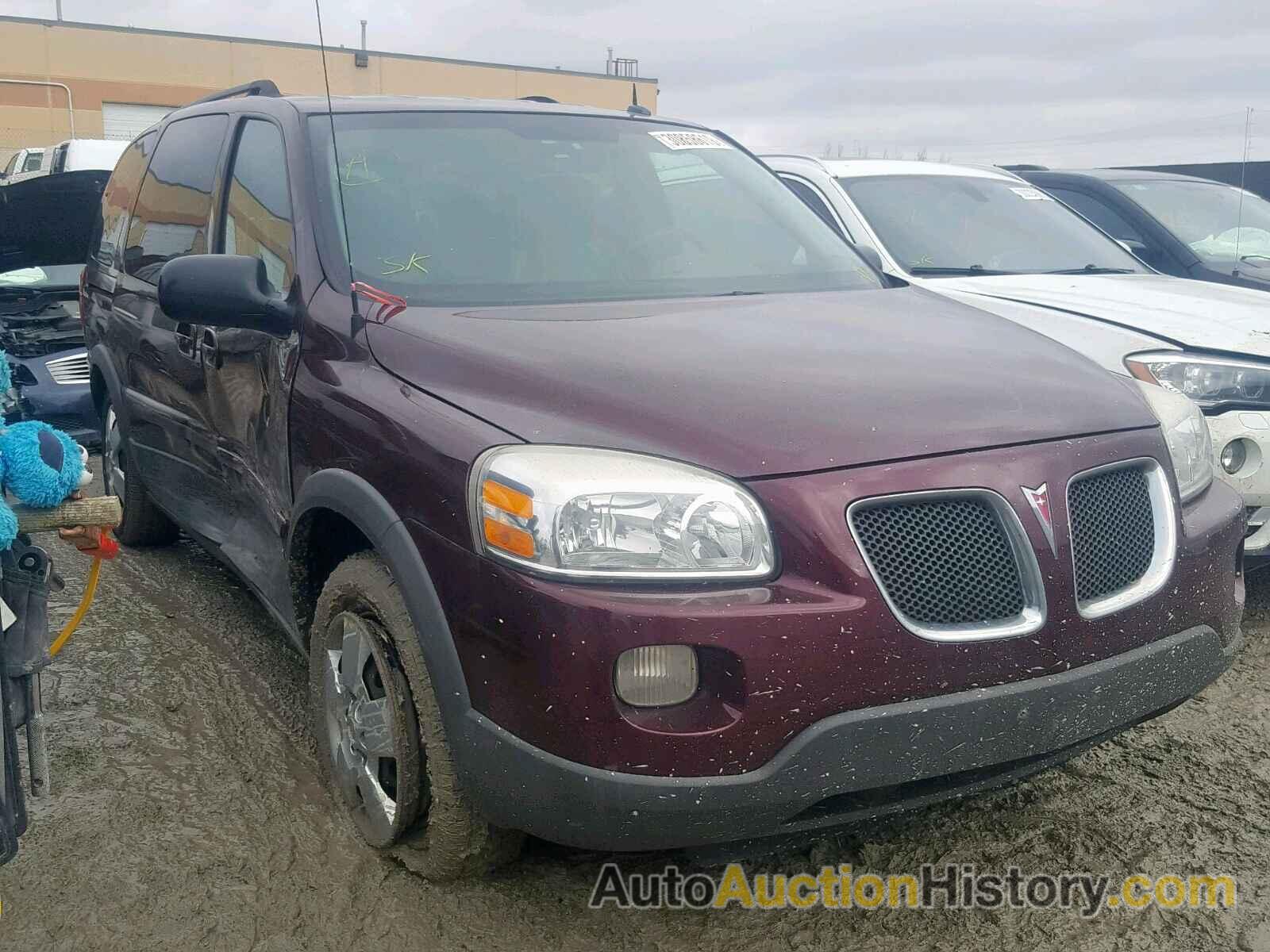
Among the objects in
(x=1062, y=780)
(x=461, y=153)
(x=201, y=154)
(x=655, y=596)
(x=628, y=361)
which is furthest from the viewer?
(x=201, y=154)

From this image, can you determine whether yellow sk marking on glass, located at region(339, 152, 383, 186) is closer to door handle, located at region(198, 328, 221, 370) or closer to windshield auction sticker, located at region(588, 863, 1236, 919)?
door handle, located at region(198, 328, 221, 370)

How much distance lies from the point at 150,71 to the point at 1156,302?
31.9m

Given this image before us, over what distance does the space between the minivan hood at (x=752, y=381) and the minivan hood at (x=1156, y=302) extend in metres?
1.53

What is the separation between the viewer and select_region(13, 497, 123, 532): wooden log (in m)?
2.46

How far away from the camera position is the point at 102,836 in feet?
9.54

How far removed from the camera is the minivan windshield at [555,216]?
3.04 meters

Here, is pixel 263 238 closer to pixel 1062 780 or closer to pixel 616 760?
pixel 616 760

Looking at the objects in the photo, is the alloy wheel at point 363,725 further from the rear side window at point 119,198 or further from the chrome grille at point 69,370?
the chrome grille at point 69,370

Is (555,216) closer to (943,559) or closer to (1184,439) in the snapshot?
(943,559)

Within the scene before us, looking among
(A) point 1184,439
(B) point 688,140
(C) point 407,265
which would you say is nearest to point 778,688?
(A) point 1184,439

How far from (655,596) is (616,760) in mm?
298

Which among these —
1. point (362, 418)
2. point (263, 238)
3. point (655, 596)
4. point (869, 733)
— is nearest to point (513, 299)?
point (362, 418)

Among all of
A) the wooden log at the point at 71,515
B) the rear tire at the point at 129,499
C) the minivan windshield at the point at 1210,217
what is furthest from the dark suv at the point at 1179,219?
the wooden log at the point at 71,515

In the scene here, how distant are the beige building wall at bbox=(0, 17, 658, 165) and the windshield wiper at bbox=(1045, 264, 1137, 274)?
24.5 meters
